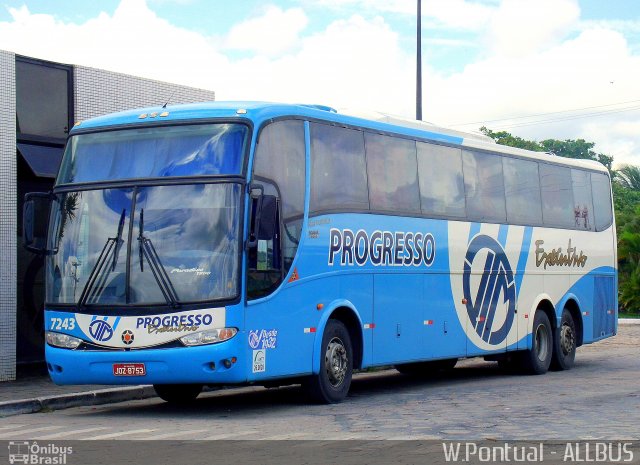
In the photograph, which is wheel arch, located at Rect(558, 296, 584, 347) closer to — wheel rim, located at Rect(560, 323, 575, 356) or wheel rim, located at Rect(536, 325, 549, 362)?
wheel rim, located at Rect(560, 323, 575, 356)

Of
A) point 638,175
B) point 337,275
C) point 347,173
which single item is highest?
point 638,175

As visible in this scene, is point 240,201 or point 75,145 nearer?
point 240,201

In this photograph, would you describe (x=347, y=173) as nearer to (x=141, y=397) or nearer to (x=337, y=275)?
(x=337, y=275)

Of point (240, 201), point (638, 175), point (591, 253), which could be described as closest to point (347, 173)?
point (240, 201)

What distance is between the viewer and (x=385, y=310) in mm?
16172

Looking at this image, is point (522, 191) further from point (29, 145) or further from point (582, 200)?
point (29, 145)

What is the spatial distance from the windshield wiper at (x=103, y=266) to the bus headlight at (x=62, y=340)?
407mm

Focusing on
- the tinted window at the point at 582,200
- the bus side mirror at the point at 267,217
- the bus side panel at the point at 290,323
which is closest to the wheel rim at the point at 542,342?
the tinted window at the point at 582,200

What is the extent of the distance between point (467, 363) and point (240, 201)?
12285 mm

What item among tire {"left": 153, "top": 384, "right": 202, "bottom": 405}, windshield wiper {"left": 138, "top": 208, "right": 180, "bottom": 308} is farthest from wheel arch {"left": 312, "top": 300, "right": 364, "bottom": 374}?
windshield wiper {"left": 138, "top": 208, "right": 180, "bottom": 308}

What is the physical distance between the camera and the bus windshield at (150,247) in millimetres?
13102

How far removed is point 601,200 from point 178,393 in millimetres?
10940

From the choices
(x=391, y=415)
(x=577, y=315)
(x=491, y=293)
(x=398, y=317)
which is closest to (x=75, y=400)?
(x=398, y=317)

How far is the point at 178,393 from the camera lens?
15750 millimetres
